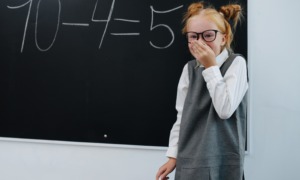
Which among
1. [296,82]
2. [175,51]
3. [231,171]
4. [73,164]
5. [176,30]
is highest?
[176,30]

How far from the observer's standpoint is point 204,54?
2.97 ft

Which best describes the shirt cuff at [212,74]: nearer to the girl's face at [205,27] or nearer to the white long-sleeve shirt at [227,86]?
the white long-sleeve shirt at [227,86]

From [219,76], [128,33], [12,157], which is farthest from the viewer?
[12,157]

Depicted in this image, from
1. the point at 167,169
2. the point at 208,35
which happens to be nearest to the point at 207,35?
the point at 208,35

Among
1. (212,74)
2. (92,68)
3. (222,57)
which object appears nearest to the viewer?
(212,74)

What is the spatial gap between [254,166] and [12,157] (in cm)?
129

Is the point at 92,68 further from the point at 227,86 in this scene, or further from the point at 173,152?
the point at 227,86

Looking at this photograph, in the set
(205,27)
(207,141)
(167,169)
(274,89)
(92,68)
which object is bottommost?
(167,169)

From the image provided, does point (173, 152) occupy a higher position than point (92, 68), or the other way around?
point (92, 68)

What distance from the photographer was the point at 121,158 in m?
1.47

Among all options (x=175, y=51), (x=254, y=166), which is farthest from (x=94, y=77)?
(x=254, y=166)

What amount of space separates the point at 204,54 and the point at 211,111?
0.18 metres

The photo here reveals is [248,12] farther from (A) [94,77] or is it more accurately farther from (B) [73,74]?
(B) [73,74]

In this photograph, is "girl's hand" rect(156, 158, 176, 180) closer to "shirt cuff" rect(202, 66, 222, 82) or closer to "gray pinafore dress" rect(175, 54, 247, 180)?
"gray pinafore dress" rect(175, 54, 247, 180)
